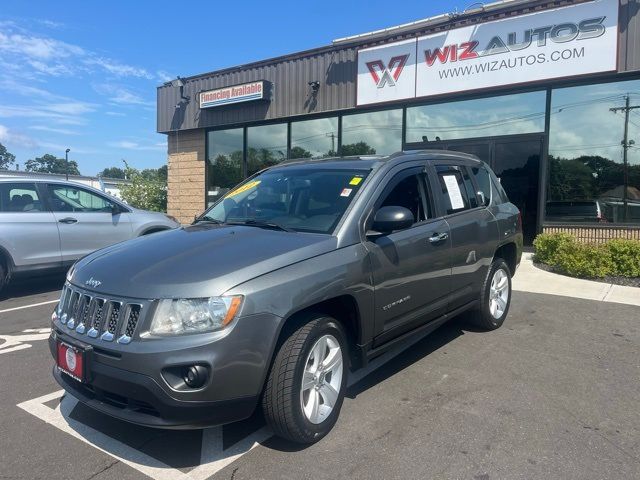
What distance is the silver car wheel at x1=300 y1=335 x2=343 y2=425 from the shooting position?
10.1 feet

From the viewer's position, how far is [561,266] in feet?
28.2

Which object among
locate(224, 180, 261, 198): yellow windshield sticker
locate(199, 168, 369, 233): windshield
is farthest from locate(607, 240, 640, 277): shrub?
locate(224, 180, 261, 198): yellow windshield sticker

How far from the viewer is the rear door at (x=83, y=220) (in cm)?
763

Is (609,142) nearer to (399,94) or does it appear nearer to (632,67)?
(632,67)

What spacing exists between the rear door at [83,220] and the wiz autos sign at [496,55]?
6.15m

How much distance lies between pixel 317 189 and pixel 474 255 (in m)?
1.81

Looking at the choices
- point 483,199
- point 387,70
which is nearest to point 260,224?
point 483,199

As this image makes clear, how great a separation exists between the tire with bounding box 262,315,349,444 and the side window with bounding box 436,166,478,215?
1.96 metres

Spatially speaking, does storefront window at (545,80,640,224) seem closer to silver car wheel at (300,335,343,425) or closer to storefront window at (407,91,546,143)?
storefront window at (407,91,546,143)

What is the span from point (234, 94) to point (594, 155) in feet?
29.3

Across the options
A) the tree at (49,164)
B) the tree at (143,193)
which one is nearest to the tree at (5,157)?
the tree at (49,164)

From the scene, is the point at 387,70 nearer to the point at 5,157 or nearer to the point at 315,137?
the point at 315,137

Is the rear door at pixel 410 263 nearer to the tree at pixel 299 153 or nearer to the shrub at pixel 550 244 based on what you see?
the shrub at pixel 550 244

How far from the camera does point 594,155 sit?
9.44m
